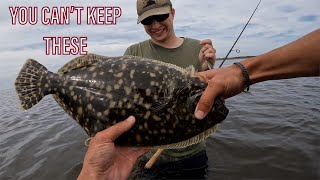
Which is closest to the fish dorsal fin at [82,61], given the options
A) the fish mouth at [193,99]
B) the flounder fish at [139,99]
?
the flounder fish at [139,99]

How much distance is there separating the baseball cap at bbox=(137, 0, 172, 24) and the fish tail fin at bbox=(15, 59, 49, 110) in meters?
2.07

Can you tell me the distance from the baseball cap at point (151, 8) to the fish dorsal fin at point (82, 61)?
1717mm

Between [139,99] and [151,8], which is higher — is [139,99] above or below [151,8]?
below

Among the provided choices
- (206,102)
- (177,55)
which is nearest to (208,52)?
(177,55)

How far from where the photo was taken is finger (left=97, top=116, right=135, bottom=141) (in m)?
3.14

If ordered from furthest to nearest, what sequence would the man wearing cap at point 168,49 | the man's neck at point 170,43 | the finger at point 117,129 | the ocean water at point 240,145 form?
the ocean water at point 240,145 → the man's neck at point 170,43 → the man wearing cap at point 168,49 → the finger at point 117,129

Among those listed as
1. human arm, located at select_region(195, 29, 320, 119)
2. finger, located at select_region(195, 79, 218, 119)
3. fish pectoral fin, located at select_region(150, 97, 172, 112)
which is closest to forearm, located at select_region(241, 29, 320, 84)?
human arm, located at select_region(195, 29, 320, 119)

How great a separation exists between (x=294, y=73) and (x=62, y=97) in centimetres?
272

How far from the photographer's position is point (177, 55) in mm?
5105

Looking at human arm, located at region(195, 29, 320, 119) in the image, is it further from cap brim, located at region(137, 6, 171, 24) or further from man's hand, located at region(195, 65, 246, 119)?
cap brim, located at region(137, 6, 171, 24)

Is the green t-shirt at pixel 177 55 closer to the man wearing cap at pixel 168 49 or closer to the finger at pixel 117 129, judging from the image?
the man wearing cap at pixel 168 49

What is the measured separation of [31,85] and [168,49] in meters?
2.45

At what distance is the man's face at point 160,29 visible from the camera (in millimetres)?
5090

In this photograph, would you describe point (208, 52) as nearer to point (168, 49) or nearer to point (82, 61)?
point (168, 49)
